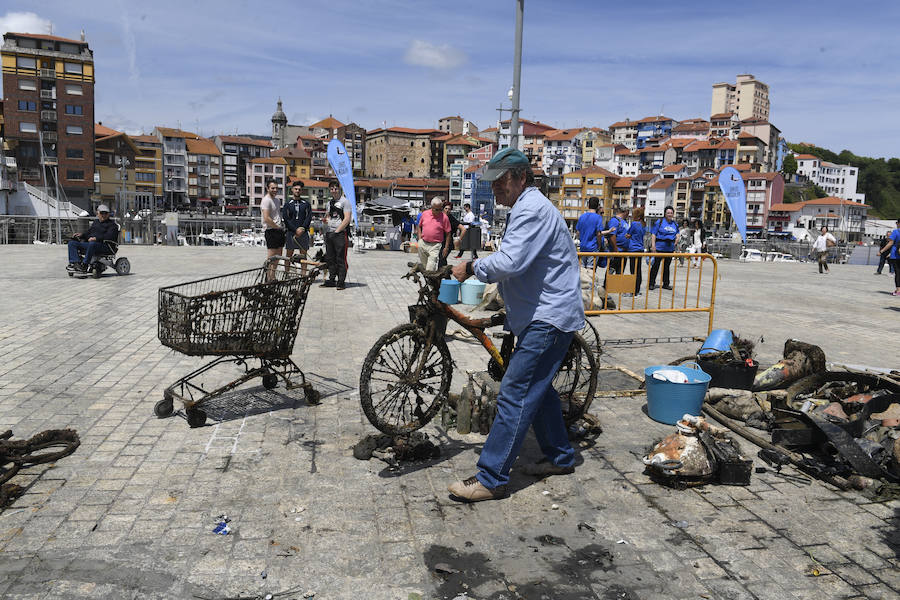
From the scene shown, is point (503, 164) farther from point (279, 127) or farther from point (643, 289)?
point (279, 127)

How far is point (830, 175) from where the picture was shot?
16775cm

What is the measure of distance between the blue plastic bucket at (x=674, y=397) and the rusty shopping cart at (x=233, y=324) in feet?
9.84

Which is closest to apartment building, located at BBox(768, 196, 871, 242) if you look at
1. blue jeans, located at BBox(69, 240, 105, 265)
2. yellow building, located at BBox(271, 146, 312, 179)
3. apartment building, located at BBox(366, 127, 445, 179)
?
apartment building, located at BBox(366, 127, 445, 179)

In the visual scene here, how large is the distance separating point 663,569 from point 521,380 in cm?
127

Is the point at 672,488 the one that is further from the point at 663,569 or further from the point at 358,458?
the point at 358,458

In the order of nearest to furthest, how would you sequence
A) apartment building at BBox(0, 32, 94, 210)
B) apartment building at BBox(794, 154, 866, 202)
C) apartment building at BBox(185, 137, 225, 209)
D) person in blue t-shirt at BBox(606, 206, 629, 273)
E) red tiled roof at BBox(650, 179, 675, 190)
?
1. person in blue t-shirt at BBox(606, 206, 629, 273)
2. apartment building at BBox(0, 32, 94, 210)
3. red tiled roof at BBox(650, 179, 675, 190)
4. apartment building at BBox(185, 137, 225, 209)
5. apartment building at BBox(794, 154, 866, 202)

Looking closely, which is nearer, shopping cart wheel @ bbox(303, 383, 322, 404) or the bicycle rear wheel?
the bicycle rear wheel

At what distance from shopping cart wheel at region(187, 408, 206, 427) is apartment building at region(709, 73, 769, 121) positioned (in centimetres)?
19034

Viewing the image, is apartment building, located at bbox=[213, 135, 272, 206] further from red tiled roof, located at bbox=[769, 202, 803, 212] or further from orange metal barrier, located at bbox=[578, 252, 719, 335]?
orange metal barrier, located at bbox=[578, 252, 719, 335]

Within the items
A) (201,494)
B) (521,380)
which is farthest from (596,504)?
(201,494)

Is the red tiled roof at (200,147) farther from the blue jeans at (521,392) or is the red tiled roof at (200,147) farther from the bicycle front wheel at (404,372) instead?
the blue jeans at (521,392)

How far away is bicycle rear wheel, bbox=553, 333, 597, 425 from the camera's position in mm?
5059

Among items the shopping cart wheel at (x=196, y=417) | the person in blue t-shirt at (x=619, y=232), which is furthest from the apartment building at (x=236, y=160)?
the shopping cart wheel at (x=196, y=417)

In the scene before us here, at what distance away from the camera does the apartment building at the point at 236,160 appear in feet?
459
